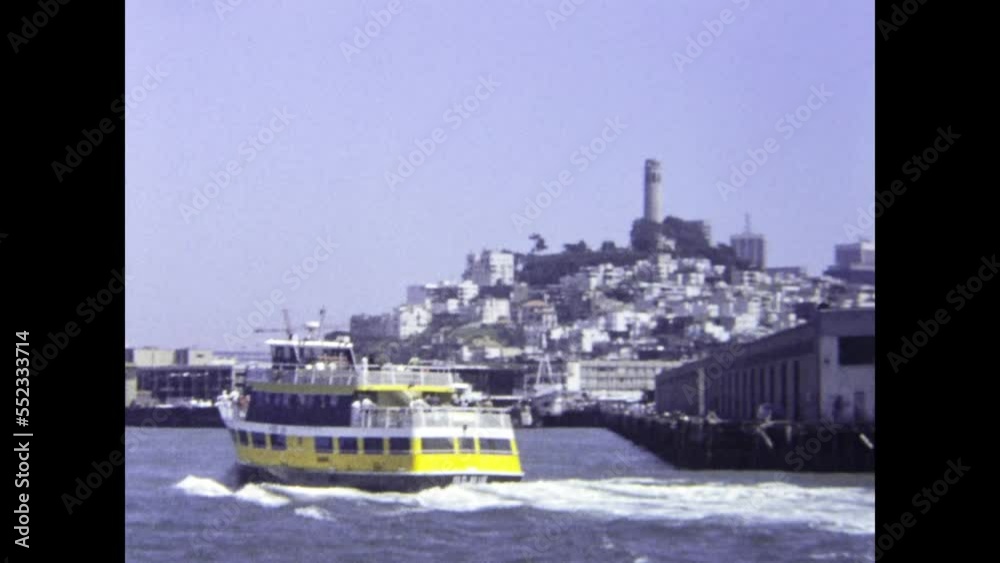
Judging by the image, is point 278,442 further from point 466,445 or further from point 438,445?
point 466,445

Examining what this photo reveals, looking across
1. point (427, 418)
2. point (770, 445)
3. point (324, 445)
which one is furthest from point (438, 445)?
point (770, 445)

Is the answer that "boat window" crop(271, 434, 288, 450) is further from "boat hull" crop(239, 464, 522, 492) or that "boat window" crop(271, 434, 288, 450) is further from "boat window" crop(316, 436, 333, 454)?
"boat window" crop(316, 436, 333, 454)

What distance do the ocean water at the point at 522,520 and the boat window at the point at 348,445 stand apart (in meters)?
0.60

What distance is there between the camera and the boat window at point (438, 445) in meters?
25.8

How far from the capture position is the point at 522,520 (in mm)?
22141

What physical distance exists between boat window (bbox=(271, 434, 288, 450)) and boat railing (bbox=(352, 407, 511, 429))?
5.03ft

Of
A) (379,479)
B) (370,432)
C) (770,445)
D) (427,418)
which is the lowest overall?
(379,479)

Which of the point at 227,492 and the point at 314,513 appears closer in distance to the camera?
the point at 314,513

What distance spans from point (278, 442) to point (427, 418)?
10.0 feet

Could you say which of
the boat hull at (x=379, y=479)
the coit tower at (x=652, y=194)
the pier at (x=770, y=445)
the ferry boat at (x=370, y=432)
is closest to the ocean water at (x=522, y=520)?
the boat hull at (x=379, y=479)
